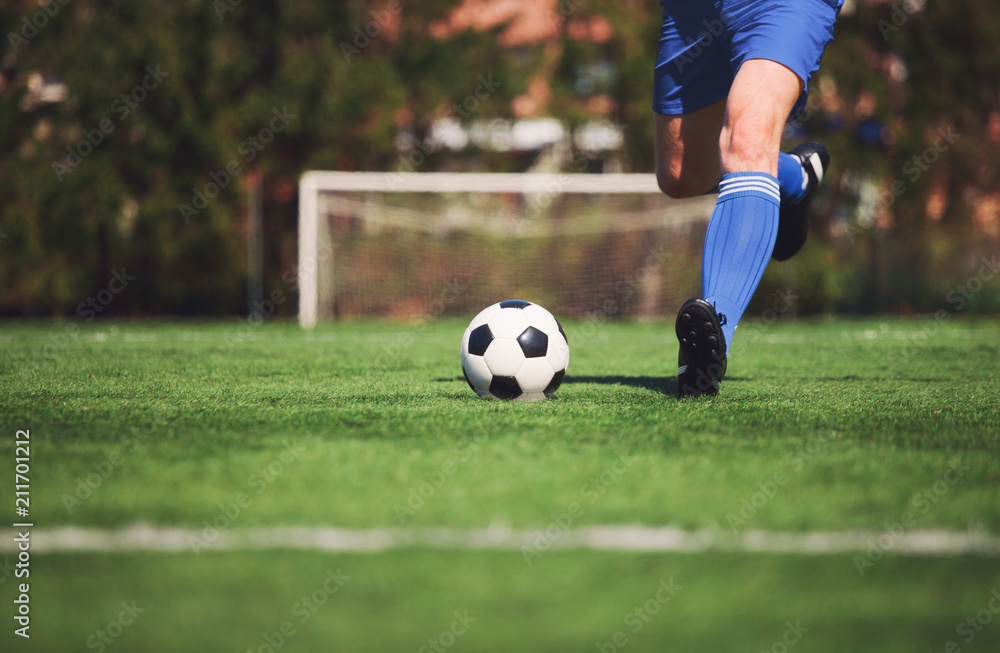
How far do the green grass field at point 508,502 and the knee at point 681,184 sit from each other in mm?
948

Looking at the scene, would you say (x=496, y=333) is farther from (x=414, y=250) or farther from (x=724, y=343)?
(x=414, y=250)

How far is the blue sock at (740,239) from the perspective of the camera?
2.85 meters

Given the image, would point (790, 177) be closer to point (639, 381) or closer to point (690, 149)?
point (690, 149)

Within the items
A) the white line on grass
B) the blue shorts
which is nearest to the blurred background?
the blue shorts

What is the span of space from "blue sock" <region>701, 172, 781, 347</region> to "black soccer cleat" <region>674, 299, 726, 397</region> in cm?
14

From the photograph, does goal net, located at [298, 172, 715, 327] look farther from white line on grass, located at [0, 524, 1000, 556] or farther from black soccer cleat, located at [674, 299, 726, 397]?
white line on grass, located at [0, 524, 1000, 556]

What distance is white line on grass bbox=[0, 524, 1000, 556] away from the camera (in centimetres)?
135

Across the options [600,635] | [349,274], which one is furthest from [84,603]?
[349,274]

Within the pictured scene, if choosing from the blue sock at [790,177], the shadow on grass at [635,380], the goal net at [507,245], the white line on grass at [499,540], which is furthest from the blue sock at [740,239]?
the goal net at [507,245]

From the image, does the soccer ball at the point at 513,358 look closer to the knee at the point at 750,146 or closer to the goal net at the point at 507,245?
the knee at the point at 750,146

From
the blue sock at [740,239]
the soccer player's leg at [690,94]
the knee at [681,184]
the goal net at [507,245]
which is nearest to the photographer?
the blue sock at [740,239]

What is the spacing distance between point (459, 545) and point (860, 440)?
3.84 ft

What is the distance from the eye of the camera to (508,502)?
1.56 meters

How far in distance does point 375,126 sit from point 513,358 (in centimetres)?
807
